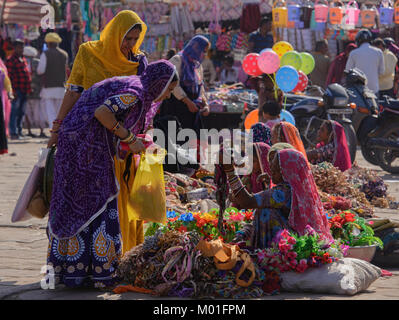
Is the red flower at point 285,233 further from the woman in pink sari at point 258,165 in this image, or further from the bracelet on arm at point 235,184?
the woman in pink sari at point 258,165

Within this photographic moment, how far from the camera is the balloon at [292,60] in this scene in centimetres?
1025

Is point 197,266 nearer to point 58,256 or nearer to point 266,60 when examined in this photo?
point 58,256

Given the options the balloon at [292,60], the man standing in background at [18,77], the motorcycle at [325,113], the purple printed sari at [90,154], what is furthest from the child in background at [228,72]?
the purple printed sari at [90,154]

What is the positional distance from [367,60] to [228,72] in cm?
463

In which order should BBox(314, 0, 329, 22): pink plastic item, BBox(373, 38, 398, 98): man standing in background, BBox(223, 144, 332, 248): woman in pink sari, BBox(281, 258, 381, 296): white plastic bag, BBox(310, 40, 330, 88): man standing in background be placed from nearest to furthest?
BBox(281, 258, 381, 296): white plastic bag → BBox(223, 144, 332, 248): woman in pink sari → BBox(373, 38, 398, 98): man standing in background → BBox(314, 0, 329, 22): pink plastic item → BBox(310, 40, 330, 88): man standing in background

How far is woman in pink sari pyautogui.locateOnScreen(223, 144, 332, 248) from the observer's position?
15.4 feet

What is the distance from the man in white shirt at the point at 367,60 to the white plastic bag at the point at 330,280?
9148 mm

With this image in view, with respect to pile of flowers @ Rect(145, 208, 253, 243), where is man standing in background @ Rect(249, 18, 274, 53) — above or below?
above

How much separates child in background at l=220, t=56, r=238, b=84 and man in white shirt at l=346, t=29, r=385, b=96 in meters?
4.13

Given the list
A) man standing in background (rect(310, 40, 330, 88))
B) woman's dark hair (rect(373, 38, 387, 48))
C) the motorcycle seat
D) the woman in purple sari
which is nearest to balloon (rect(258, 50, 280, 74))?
the motorcycle seat

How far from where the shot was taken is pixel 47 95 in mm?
15477

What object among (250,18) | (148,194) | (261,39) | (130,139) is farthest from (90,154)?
(250,18)

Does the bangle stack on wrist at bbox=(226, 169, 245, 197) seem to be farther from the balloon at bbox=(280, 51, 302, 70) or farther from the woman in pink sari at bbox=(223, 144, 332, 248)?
the balloon at bbox=(280, 51, 302, 70)

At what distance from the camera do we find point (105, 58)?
16.7ft
